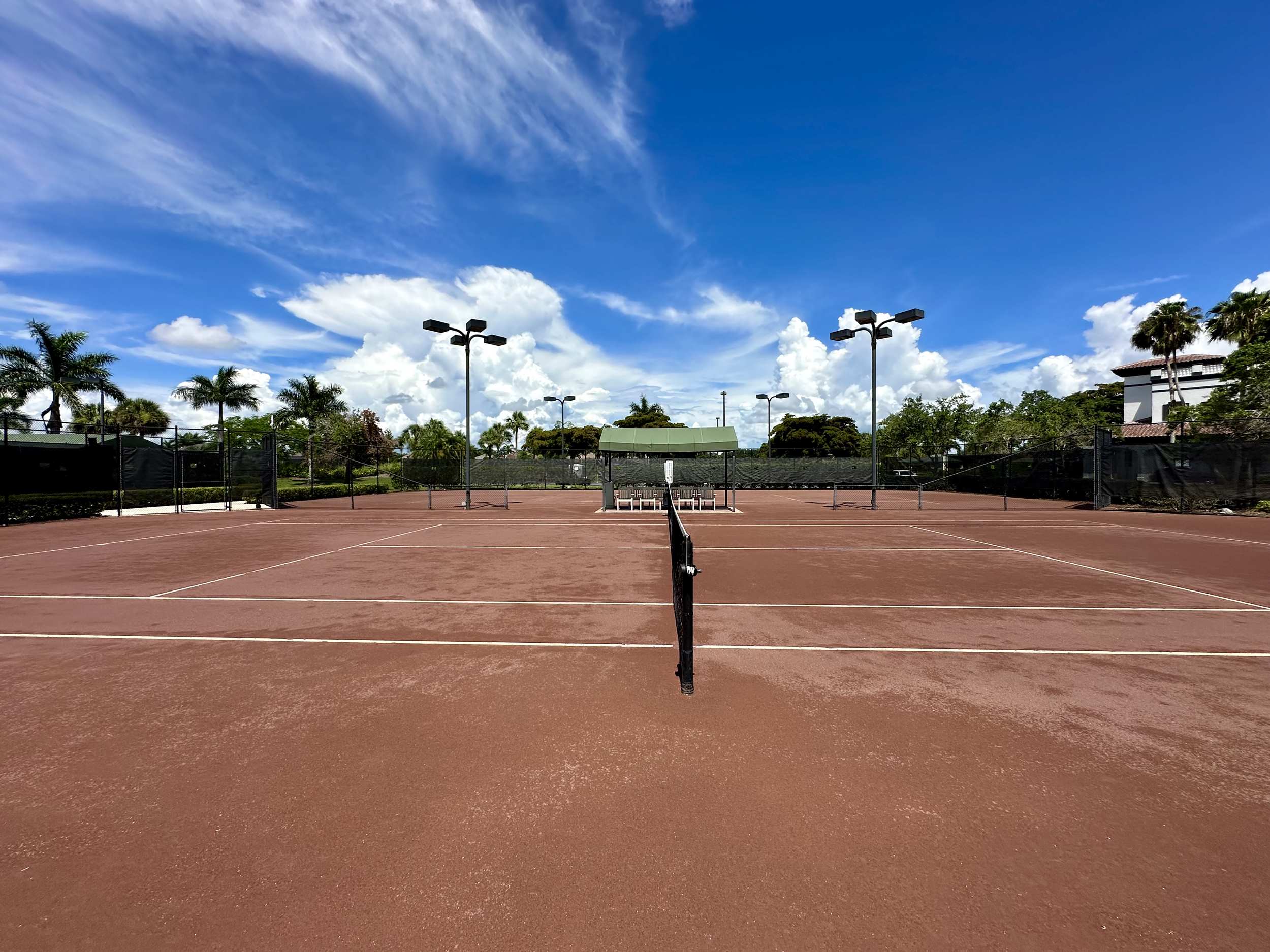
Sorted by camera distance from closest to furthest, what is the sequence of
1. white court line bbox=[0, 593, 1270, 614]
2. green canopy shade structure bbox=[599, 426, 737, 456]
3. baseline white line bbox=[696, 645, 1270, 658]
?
1. baseline white line bbox=[696, 645, 1270, 658]
2. white court line bbox=[0, 593, 1270, 614]
3. green canopy shade structure bbox=[599, 426, 737, 456]

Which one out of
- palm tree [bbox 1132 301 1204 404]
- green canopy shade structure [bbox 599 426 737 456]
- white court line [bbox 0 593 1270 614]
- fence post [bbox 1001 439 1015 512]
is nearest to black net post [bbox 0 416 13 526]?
white court line [bbox 0 593 1270 614]

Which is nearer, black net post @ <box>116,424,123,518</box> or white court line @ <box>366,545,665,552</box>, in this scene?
white court line @ <box>366,545,665,552</box>

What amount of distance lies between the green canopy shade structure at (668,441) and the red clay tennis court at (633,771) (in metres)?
22.1

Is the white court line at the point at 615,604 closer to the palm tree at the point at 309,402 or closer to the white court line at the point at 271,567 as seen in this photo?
the white court line at the point at 271,567

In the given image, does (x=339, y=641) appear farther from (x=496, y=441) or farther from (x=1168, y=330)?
(x=496, y=441)

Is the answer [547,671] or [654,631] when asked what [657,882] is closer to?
[547,671]

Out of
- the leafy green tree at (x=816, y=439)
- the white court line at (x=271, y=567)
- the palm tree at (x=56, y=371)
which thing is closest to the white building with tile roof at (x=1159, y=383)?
the leafy green tree at (x=816, y=439)

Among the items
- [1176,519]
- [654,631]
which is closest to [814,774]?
[654,631]

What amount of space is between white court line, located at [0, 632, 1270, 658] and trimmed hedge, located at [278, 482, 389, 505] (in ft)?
68.9

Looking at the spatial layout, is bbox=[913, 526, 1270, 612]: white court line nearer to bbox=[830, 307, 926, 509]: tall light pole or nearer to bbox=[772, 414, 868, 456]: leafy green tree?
bbox=[830, 307, 926, 509]: tall light pole

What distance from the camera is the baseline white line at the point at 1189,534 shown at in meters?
12.2

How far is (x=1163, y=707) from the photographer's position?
4074mm

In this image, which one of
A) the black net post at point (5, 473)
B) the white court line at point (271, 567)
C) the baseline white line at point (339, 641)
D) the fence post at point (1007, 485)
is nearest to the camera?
the baseline white line at point (339, 641)

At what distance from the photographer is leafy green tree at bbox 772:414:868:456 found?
86.4m
